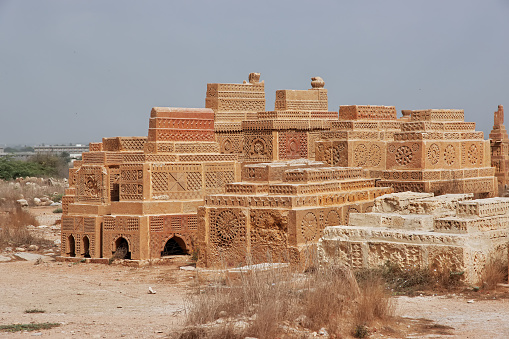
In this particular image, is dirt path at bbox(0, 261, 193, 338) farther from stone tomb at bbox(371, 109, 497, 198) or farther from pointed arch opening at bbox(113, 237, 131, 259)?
stone tomb at bbox(371, 109, 497, 198)

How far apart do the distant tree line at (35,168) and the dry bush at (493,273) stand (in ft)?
146

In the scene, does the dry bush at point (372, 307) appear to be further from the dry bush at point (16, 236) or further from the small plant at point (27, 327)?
the dry bush at point (16, 236)

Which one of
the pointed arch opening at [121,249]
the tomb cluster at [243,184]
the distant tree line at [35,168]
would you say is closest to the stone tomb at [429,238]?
the tomb cluster at [243,184]

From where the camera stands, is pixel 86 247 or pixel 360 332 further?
pixel 86 247

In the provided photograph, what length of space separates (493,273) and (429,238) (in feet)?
3.57

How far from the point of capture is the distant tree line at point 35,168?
53031 millimetres

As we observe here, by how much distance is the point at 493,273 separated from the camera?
12008 millimetres

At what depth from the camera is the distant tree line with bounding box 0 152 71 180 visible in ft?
174

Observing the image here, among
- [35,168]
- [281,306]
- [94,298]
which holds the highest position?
[35,168]

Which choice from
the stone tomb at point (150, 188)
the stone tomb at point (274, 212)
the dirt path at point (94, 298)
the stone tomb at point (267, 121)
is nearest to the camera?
the dirt path at point (94, 298)

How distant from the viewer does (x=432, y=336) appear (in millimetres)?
9328

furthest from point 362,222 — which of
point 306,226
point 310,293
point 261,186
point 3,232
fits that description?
point 3,232

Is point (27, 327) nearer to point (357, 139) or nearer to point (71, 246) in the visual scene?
point (71, 246)

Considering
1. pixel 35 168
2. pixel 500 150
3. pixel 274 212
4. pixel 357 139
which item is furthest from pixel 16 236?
pixel 35 168
